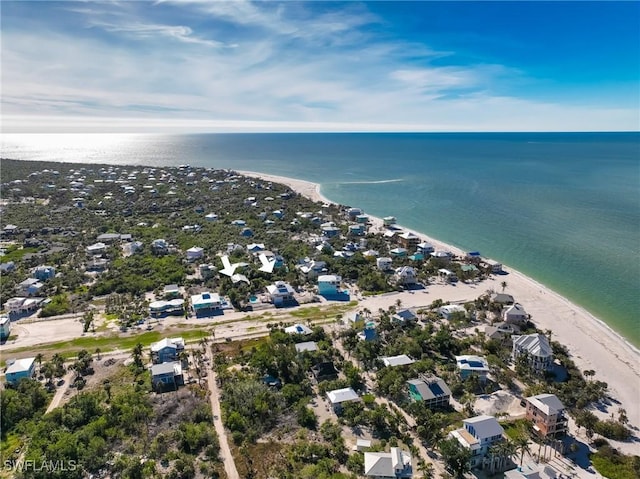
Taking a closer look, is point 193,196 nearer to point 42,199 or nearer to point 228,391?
point 42,199

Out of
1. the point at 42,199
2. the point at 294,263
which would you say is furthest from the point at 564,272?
the point at 42,199

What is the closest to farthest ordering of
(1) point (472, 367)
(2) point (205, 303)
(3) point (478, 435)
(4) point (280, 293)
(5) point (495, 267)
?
(3) point (478, 435)
(1) point (472, 367)
(2) point (205, 303)
(4) point (280, 293)
(5) point (495, 267)

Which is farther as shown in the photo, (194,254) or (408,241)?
(408,241)

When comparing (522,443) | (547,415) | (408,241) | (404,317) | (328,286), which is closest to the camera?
(522,443)

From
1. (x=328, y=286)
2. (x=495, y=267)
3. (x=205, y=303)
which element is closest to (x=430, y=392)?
(x=328, y=286)

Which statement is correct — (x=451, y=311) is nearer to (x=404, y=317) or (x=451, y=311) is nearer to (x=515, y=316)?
(x=404, y=317)

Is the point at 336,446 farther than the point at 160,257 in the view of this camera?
No

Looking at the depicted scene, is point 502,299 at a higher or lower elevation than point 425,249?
lower
